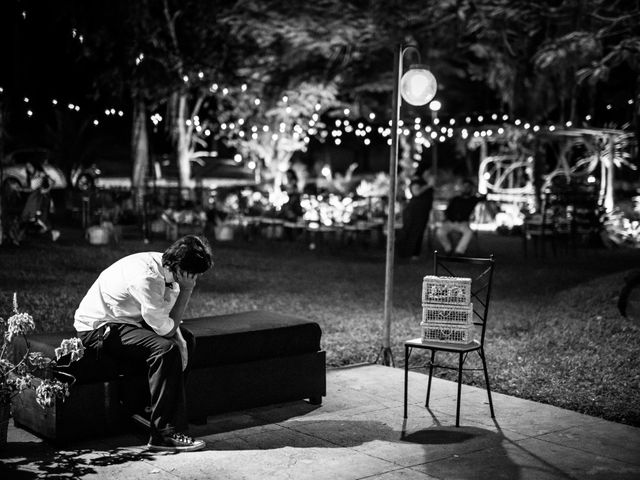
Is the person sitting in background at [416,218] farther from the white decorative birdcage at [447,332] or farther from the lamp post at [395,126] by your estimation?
the white decorative birdcage at [447,332]

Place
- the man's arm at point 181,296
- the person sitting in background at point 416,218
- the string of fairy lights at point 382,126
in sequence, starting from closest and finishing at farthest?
the man's arm at point 181,296
the person sitting in background at point 416,218
the string of fairy lights at point 382,126

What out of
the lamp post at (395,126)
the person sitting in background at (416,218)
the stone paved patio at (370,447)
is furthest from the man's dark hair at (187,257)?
the person sitting in background at (416,218)

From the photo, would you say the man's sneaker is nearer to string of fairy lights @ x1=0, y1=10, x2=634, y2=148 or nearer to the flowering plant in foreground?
the flowering plant in foreground

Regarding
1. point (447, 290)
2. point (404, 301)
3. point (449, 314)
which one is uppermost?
point (447, 290)

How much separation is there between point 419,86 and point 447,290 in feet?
9.06

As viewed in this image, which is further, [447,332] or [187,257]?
[447,332]

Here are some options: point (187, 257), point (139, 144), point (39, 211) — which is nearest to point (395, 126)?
point (187, 257)

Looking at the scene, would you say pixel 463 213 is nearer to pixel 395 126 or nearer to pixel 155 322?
pixel 395 126

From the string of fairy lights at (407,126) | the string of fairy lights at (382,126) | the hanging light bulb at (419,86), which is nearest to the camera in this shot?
the hanging light bulb at (419,86)

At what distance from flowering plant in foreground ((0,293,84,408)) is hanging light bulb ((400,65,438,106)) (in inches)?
175

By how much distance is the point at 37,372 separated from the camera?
5.72 meters

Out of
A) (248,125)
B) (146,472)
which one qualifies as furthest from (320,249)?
(146,472)

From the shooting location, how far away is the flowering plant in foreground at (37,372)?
5340 mm

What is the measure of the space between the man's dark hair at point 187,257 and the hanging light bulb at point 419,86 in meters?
3.65
